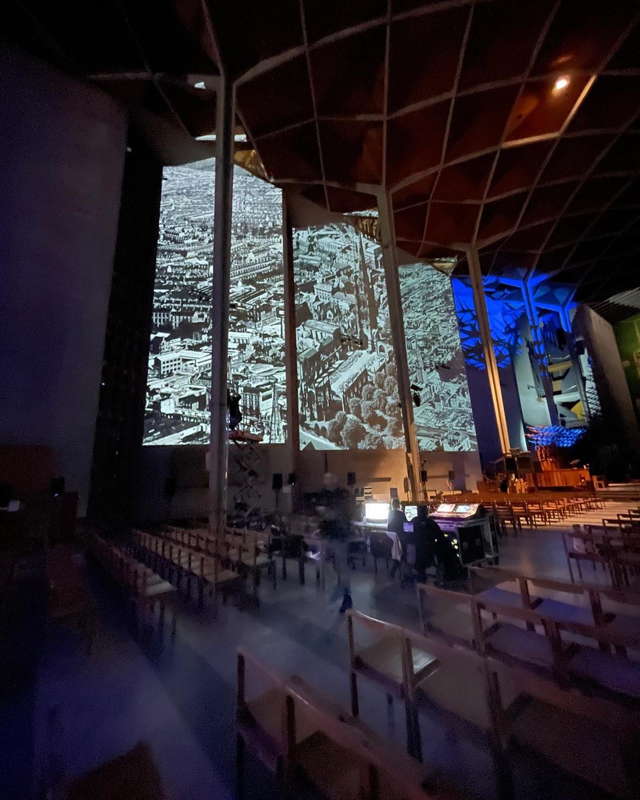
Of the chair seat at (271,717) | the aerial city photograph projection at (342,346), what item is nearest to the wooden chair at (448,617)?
the chair seat at (271,717)

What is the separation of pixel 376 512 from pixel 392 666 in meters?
3.73

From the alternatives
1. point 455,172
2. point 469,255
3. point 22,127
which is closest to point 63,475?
point 22,127

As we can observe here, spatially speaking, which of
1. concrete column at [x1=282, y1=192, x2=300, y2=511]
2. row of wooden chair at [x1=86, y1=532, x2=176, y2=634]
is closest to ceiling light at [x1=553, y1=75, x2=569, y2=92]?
concrete column at [x1=282, y1=192, x2=300, y2=511]

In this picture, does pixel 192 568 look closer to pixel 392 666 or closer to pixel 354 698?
pixel 354 698

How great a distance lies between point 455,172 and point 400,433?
12.1 metres

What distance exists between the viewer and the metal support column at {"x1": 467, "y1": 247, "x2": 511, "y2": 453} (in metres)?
17.5

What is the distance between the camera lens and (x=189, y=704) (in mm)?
2365

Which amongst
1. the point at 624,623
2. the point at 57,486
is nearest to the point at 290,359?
the point at 57,486

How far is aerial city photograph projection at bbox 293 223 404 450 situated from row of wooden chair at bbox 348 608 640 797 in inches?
456

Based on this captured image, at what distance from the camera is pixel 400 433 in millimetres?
15898

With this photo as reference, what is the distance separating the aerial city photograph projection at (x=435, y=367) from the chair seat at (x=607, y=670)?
50.5 ft

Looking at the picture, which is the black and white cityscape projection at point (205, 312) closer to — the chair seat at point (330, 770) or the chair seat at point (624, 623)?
the chair seat at point (624, 623)

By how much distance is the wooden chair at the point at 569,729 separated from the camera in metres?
1.04

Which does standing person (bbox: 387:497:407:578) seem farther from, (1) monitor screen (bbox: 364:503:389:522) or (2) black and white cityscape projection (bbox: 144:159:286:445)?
(2) black and white cityscape projection (bbox: 144:159:286:445)
